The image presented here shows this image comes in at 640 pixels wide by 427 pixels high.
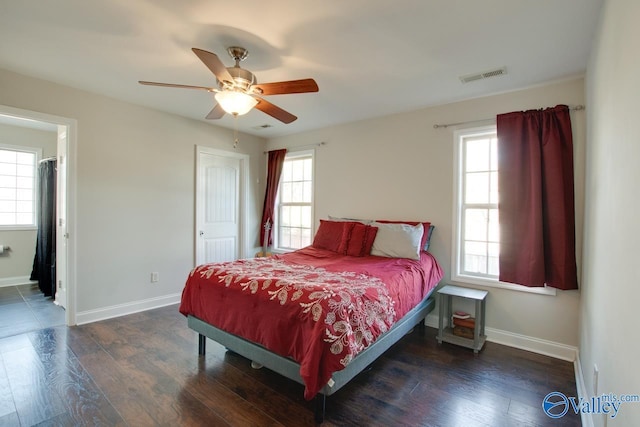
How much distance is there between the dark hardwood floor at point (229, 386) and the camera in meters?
1.83

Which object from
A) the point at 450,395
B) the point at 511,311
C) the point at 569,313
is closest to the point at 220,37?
the point at 450,395

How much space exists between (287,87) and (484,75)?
1.83 meters

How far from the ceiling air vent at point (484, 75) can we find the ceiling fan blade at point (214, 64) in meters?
2.10

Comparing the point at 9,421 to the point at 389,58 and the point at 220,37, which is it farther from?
the point at 389,58

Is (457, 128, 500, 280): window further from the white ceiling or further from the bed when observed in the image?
the white ceiling

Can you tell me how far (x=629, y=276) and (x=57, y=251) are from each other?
526 cm

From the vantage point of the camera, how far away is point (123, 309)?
350 centimetres

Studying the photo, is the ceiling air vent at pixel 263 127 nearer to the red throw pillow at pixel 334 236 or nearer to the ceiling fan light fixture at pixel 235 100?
the red throw pillow at pixel 334 236

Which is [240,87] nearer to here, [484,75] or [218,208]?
[484,75]

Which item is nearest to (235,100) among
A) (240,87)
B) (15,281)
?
(240,87)

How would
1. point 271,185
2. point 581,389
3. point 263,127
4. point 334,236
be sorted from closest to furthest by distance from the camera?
point 581,389 → point 334,236 → point 263,127 → point 271,185

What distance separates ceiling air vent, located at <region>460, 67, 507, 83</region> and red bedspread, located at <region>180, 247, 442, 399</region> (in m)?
1.81

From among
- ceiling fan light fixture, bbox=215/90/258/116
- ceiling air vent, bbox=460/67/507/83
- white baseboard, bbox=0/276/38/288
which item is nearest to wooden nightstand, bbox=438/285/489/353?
ceiling air vent, bbox=460/67/507/83

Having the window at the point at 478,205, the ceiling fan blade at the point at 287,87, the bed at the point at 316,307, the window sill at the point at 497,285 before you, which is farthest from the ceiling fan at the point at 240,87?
the window sill at the point at 497,285
